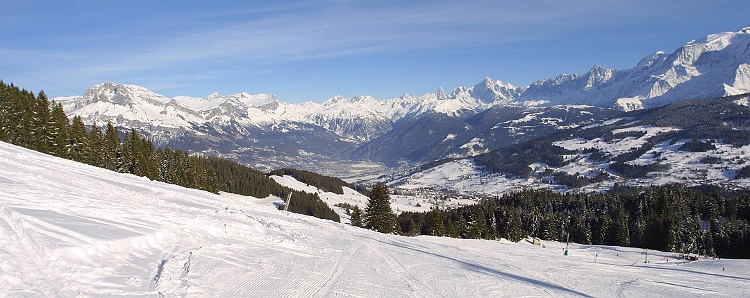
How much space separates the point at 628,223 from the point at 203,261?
105879mm

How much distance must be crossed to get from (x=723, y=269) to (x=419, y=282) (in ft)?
89.3

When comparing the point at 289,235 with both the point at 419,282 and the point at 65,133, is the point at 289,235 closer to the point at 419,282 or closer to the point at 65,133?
the point at 419,282

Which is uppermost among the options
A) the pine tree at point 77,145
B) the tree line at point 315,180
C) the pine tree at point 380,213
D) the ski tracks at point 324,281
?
the tree line at point 315,180

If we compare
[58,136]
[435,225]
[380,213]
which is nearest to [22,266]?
[380,213]

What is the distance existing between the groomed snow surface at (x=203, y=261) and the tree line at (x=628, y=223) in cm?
5163

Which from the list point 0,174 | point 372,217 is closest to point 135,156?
point 372,217

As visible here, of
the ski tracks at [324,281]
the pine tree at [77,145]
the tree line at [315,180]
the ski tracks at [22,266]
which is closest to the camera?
the ski tracks at [22,266]

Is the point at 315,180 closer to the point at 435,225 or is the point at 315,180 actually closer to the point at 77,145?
the point at 435,225

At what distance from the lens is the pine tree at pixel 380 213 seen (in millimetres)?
60819

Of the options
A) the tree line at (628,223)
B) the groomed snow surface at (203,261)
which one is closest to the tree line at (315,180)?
the tree line at (628,223)

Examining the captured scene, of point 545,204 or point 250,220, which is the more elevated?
point 545,204

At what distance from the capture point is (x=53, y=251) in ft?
32.9

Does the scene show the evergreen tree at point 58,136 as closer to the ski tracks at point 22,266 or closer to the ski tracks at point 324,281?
the ski tracks at point 22,266

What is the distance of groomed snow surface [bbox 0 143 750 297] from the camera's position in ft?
31.9
